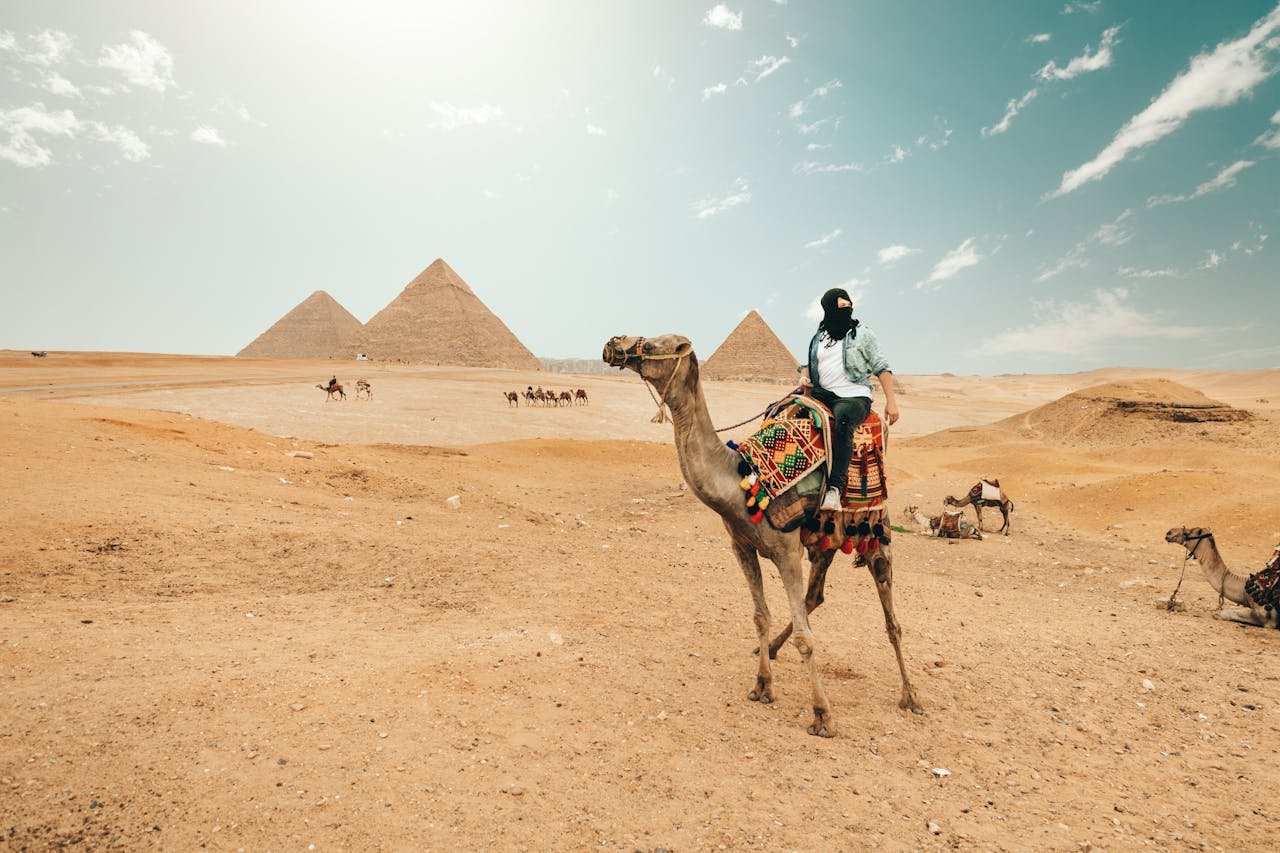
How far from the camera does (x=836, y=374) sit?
14.9 feet

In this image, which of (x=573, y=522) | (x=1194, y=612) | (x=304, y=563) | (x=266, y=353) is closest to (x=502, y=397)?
(x=573, y=522)

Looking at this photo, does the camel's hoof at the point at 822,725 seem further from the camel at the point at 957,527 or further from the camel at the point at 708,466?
the camel at the point at 957,527

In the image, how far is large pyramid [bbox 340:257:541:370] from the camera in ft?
368

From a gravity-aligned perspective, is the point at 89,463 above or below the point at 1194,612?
above

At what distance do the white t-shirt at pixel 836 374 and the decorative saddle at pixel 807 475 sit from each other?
7.8 inches

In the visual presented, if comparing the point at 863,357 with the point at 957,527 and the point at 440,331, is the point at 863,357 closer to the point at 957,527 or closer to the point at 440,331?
the point at 957,527

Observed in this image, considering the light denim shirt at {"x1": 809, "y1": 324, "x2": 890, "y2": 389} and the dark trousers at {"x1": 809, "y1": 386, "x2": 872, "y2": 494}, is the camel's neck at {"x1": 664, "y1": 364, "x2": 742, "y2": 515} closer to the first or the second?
the dark trousers at {"x1": 809, "y1": 386, "x2": 872, "y2": 494}

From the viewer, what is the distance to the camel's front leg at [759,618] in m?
4.46

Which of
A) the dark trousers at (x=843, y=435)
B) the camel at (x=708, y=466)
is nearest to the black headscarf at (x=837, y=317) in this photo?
the dark trousers at (x=843, y=435)

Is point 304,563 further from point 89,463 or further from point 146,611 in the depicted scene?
point 89,463

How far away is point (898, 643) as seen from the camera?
4.65 metres

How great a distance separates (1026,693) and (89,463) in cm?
1246

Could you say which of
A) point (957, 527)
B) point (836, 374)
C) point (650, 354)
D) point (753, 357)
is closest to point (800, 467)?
point (836, 374)

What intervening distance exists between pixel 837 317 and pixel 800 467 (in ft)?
4.21
